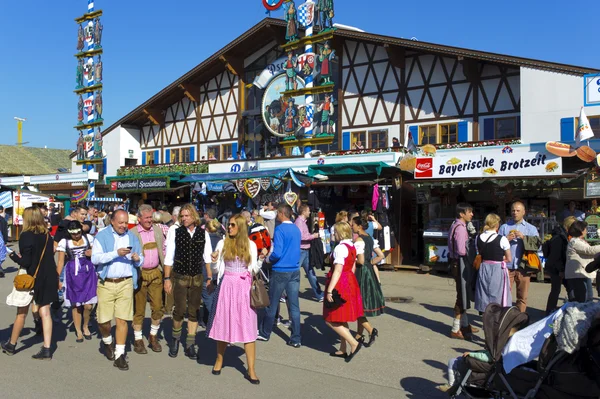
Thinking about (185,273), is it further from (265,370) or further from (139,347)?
(265,370)

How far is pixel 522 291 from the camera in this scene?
8.29 metres

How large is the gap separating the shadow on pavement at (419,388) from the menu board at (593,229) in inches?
342

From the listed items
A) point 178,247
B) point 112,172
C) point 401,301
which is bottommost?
point 401,301

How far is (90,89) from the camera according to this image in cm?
2712

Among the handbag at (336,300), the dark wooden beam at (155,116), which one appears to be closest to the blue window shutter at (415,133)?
the dark wooden beam at (155,116)

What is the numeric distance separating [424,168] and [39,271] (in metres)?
11.6

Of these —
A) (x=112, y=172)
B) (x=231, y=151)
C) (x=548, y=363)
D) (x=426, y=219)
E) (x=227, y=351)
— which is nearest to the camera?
(x=548, y=363)

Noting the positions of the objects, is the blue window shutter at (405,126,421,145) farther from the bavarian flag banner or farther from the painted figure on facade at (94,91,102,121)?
the painted figure on facade at (94,91,102,121)

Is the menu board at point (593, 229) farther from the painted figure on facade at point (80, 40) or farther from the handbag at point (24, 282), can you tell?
the painted figure on facade at point (80, 40)

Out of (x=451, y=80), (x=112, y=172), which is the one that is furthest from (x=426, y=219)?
(x=112, y=172)

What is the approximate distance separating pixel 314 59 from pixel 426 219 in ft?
23.5

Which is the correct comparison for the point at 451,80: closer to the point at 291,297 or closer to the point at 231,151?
the point at 231,151

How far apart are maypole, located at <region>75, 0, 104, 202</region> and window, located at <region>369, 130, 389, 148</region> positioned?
526 inches

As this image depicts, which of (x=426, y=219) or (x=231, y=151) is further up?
(x=231, y=151)
